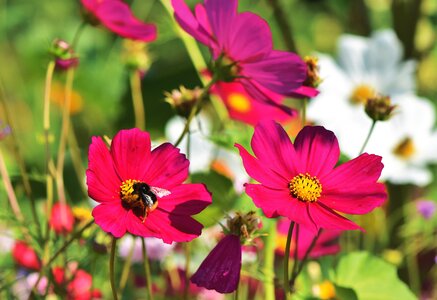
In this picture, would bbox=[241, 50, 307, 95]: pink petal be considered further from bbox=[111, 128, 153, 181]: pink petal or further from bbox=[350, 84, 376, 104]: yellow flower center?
bbox=[350, 84, 376, 104]: yellow flower center

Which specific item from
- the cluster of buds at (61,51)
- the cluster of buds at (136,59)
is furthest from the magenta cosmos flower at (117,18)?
the cluster of buds at (136,59)

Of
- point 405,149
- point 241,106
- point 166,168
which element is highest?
point 166,168

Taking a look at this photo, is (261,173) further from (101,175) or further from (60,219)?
(60,219)

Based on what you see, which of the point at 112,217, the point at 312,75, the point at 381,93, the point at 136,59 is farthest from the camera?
the point at 381,93

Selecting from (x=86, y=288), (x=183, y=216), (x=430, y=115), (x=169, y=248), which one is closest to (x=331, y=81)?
(x=430, y=115)

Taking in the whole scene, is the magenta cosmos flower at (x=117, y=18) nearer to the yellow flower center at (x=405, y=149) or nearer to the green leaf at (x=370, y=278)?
the green leaf at (x=370, y=278)

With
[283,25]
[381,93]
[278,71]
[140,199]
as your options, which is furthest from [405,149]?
[140,199]
